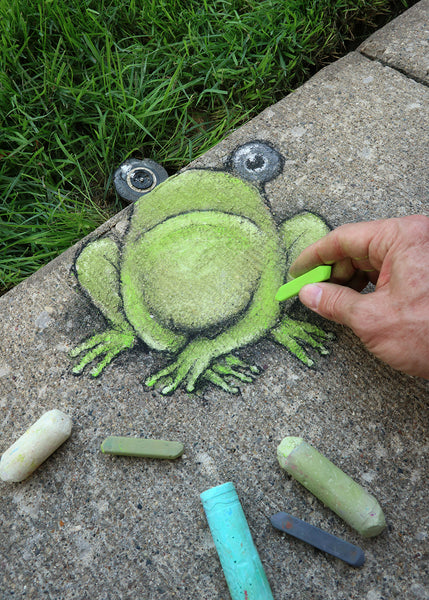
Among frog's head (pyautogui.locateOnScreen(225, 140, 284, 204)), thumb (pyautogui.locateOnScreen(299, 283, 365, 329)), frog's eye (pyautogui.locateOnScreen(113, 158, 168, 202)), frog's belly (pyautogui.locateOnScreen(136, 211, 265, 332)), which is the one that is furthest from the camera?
frog's eye (pyautogui.locateOnScreen(113, 158, 168, 202))

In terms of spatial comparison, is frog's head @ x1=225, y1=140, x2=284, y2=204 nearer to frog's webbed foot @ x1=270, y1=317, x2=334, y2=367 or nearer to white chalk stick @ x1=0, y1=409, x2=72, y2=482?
frog's webbed foot @ x1=270, y1=317, x2=334, y2=367

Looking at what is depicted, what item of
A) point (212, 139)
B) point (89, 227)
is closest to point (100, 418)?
point (89, 227)

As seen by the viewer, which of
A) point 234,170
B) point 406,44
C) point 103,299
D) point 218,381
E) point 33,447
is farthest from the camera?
point 406,44

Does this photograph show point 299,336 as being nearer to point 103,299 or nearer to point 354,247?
point 354,247

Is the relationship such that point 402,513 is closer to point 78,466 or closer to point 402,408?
point 402,408

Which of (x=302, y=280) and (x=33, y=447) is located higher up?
(x=33, y=447)

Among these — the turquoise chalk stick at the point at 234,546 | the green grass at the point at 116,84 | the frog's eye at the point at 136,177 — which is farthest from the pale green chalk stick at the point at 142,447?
the frog's eye at the point at 136,177

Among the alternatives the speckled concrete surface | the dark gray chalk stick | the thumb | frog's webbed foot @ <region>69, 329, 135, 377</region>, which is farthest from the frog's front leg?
the speckled concrete surface

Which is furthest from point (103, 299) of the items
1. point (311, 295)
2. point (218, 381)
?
point (311, 295)
